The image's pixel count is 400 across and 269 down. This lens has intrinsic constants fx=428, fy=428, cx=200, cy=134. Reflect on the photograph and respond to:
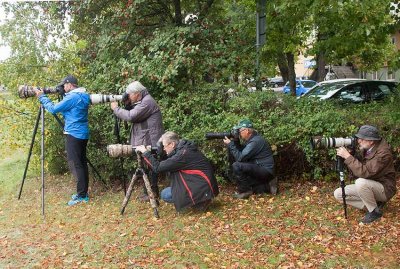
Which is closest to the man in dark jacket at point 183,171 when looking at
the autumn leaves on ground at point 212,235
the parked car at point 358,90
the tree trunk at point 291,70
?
the autumn leaves on ground at point 212,235

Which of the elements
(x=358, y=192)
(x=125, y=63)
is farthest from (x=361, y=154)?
(x=125, y=63)

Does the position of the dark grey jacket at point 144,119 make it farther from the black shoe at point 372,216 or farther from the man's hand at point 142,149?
the black shoe at point 372,216

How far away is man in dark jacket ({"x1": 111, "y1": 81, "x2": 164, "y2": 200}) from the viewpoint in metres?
6.01

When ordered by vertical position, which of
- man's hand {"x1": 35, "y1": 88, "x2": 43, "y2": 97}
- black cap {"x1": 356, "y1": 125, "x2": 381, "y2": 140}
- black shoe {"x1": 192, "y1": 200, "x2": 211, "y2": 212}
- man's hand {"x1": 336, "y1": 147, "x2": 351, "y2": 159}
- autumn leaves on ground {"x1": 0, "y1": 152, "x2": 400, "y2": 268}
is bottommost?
autumn leaves on ground {"x1": 0, "y1": 152, "x2": 400, "y2": 268}

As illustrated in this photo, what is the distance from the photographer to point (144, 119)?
6.12 m

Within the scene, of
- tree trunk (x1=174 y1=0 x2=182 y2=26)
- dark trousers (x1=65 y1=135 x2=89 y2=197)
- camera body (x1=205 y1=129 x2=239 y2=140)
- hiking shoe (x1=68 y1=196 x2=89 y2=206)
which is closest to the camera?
camera body (x1=205 y1=129 x2=239 y2=140)

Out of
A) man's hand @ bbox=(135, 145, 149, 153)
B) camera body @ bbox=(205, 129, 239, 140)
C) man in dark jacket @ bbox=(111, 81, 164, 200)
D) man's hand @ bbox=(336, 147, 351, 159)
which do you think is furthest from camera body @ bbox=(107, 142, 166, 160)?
man's hand @ bbox=(336, 147, 351, 159)

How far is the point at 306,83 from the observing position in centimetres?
2734

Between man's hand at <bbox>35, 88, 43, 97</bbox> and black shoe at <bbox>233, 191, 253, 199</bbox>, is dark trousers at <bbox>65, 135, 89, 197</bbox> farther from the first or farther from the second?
black shoe at <bbox>233, 191, 253, 199</bbox>

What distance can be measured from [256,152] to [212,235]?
1549mm

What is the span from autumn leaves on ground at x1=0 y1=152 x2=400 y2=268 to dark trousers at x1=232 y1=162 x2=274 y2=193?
0.67ft

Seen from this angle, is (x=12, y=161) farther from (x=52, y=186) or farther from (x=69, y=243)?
(x=69, y=243)

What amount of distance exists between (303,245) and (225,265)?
36.8 inches

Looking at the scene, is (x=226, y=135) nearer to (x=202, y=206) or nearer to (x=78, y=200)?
(x=202, y=206)
